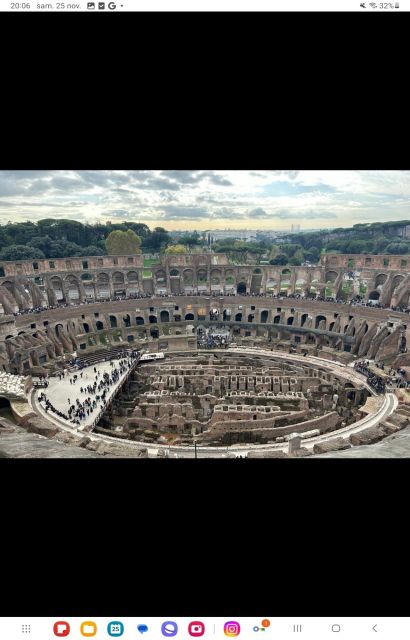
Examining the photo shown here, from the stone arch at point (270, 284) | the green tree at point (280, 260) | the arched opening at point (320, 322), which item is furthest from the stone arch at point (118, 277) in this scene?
the green tree at point (280, 260)

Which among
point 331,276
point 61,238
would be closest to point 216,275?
point 331,276

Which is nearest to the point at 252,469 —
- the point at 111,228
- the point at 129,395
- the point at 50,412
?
the point at 50,412

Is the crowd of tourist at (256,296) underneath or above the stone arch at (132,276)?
underneath

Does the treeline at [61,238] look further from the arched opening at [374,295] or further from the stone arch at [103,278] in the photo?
the arched opening at [374,295]

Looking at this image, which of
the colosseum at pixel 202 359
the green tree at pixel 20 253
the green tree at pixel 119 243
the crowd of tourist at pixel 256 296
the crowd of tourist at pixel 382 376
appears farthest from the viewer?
the green tree at pixel 119 243

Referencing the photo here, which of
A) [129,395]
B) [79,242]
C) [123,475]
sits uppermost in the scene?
[79,242]

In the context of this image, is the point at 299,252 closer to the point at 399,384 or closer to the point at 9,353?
the point at 399,384
